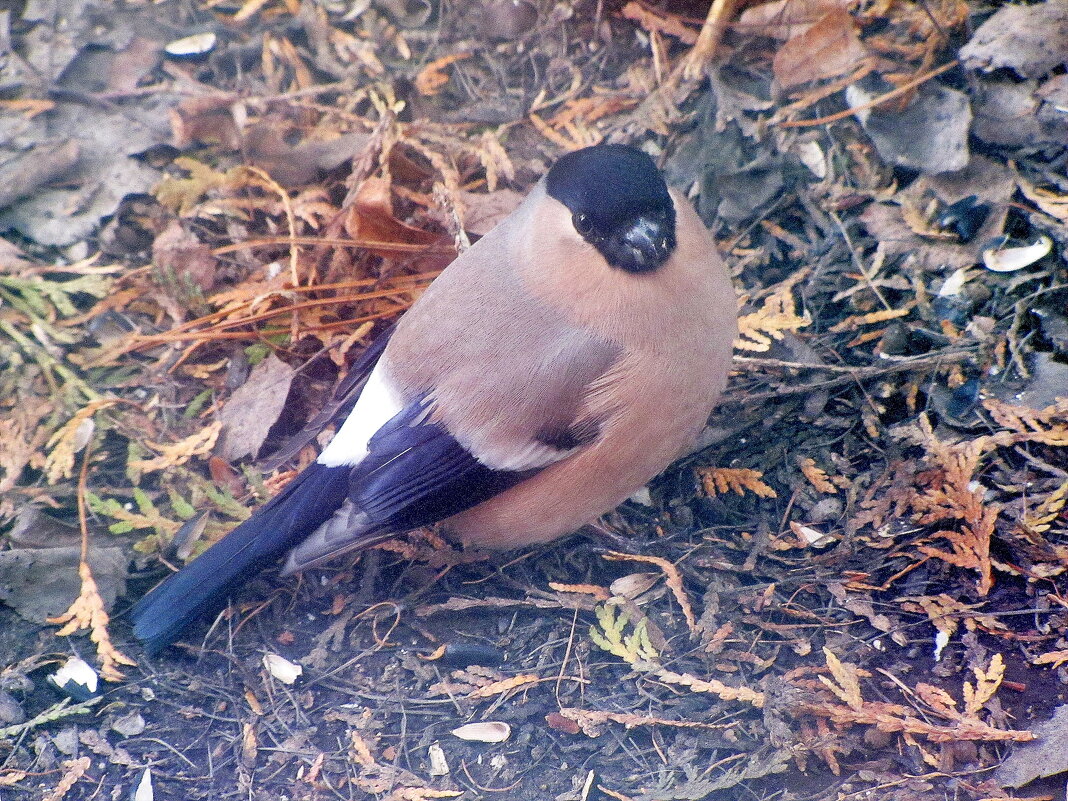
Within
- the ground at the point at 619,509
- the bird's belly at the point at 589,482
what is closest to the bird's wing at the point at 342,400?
the ground at the point at 619,509

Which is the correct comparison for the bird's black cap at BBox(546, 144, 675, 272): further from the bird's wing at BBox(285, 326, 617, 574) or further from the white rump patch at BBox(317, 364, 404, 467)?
the white rump patch at BBox(317, 364, 404, 467)

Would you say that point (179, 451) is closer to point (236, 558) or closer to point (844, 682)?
point (236, 558)

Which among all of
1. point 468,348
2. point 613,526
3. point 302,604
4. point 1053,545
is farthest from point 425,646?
point 1053,545

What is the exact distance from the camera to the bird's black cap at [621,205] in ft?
9.46

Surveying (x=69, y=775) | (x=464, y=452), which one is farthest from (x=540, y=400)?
(x=69, y=775)

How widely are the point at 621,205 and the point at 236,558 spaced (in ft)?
5.66

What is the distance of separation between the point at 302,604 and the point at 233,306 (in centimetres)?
130

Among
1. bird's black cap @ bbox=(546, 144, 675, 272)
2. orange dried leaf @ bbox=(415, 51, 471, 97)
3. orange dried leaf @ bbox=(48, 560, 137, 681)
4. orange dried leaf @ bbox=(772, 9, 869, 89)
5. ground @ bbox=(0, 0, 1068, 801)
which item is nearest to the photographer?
ground @ bbox=(0, 0, 1068, 801)

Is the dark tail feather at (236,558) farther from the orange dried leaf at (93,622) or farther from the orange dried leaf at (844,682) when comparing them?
the orange dried leaf at (844,682)

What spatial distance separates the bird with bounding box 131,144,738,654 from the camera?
3.03 m

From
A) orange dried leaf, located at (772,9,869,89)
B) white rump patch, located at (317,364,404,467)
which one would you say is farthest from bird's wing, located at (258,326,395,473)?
orange dried leaf, located at (772,9,869,89)

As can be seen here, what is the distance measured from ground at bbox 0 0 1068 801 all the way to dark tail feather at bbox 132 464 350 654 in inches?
5.1

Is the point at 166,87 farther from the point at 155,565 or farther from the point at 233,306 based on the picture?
the point at 155,565

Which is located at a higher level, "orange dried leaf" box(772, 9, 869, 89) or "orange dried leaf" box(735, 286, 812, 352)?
"orange dried leaf" box(772, 9, 869, 89)
